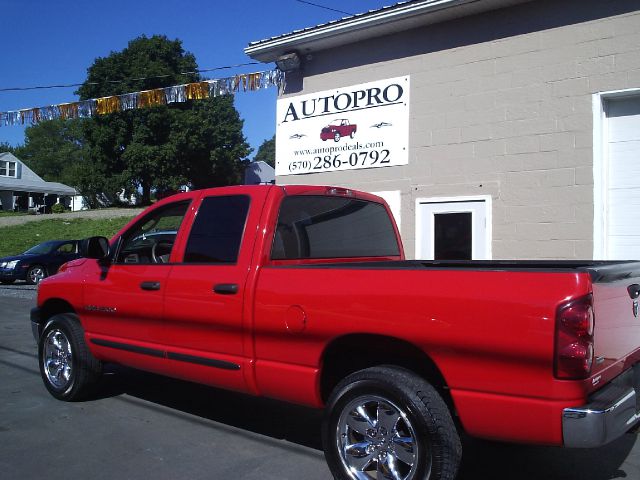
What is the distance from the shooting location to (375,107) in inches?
360

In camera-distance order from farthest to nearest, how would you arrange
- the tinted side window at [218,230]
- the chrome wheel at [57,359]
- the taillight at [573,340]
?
the chrome wheel at [57,359] → the tinted side window at [218,230] → the taillight at [573,340]

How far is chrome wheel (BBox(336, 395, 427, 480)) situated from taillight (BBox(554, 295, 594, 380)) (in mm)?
883

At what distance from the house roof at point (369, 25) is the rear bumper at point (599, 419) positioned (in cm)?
630

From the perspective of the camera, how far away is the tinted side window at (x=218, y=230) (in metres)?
4.30

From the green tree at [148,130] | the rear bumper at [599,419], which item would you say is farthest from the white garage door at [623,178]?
the green tree at [148,130]

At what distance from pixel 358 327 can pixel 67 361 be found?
3385 mm

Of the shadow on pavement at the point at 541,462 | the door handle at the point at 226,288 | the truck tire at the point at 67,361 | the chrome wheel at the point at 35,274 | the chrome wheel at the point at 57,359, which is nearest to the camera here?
the shadow on pavement at the point at 541,462

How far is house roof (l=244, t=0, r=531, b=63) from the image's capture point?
26.5 ft

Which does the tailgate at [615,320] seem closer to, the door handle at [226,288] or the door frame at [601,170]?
the door handle at [226,288]

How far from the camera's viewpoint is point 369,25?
28.8 feet

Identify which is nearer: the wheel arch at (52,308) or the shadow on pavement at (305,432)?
the shadow on pavement at (305,432)

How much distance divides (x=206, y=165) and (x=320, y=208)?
131ft

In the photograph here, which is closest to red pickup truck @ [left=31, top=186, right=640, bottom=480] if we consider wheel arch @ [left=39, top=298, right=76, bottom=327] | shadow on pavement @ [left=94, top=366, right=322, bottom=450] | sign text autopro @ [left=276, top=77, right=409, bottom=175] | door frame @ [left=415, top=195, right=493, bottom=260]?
wheel arch @ [left=39, top=298, right=76, bottom=327]

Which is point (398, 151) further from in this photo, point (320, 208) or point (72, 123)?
point (72, 123)
